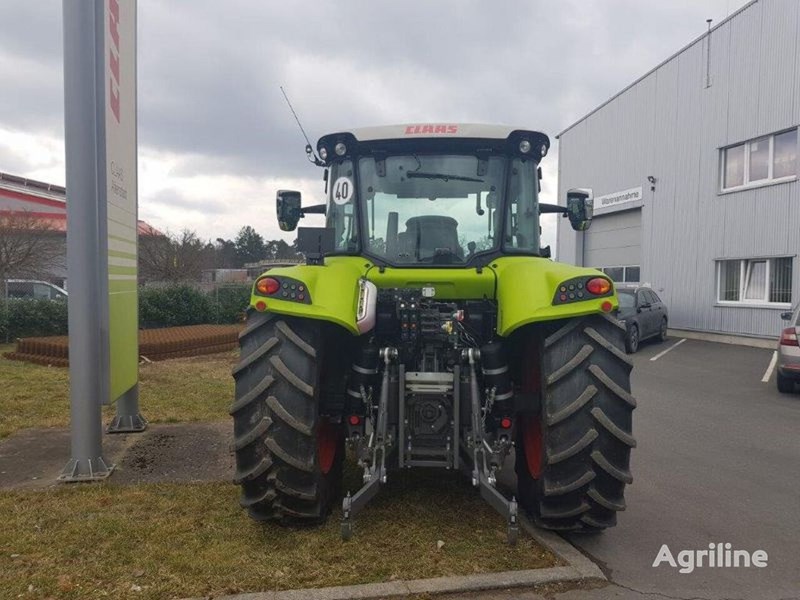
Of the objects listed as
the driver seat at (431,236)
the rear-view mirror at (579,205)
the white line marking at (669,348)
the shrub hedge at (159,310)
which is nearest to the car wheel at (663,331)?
the white line marking at (669,348)

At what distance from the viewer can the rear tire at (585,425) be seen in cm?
357

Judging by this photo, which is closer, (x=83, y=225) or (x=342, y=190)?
(x=342, y=190)

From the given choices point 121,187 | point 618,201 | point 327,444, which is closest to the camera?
point 327,444

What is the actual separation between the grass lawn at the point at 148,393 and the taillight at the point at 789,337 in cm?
829

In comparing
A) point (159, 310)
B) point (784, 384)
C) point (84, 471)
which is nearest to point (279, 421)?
point (84, 471)

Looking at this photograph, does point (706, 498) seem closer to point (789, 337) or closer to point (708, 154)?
point (789, 337)

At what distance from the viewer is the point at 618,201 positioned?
2144 cm

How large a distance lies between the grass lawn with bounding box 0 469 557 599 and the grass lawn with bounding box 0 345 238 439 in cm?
284

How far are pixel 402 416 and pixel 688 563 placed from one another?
1.88 metres

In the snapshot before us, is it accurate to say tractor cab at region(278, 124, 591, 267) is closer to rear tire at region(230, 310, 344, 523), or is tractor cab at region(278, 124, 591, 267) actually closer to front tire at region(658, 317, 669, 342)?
rear tire at region(230, 310, 344, 523)

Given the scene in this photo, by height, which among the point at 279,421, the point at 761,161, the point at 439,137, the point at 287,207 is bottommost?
the point at 279,421

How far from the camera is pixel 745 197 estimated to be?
16.0 m

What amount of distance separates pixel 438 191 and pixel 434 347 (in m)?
1.16

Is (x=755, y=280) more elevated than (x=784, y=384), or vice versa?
(x=755, y=280)
